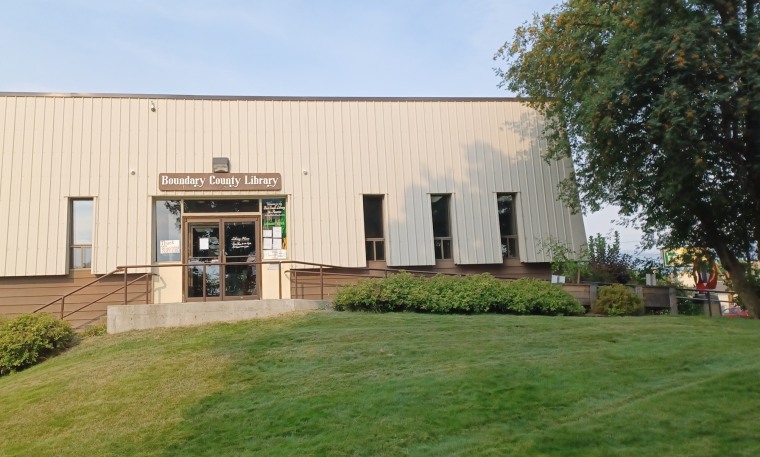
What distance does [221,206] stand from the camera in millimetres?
16234

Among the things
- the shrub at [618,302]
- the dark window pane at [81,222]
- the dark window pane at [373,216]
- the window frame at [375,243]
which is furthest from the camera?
the dark window pane at [373,216]

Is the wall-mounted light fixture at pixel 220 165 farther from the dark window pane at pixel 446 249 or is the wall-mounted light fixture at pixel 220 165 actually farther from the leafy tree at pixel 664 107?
the leafy tree at pixel 664 107

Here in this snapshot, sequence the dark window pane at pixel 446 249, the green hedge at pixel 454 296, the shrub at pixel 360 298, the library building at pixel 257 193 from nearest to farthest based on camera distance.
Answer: the shrub at pixel 360 298
the green hedge at pixel 454 296
the library building at pixel 257 193
the dark window pane at pixel 446 249

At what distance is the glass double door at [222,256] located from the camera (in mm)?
15562

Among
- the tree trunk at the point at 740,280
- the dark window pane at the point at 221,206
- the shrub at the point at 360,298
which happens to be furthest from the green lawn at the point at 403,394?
the dark window pane at the point at 221,206

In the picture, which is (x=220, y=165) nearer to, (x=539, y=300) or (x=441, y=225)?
(x=441, y=225)

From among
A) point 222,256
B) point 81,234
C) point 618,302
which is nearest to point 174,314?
point 222,256

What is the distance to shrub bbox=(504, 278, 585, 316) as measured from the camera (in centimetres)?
1346

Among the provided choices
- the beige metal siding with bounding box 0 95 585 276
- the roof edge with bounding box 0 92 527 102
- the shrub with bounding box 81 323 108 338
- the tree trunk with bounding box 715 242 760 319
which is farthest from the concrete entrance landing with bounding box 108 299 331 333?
the tree trunk with bounding box 715 242 760 319

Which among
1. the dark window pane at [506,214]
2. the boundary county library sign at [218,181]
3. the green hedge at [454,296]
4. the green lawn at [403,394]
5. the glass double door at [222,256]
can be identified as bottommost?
the green lawn at [403,394]

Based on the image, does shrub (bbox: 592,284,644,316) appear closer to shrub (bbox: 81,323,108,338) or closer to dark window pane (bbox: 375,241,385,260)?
dark window pane (bbox: 375,241,385,260)

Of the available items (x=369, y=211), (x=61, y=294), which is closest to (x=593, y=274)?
(x=369, y=211)

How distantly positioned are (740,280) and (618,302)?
8.43ft

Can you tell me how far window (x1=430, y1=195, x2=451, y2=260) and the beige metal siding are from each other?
0.33 metres
